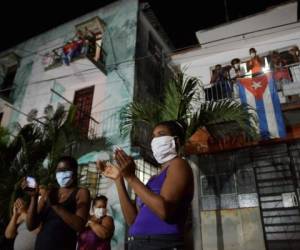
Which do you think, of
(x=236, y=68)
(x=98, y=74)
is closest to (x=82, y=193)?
(x=236, y=68)

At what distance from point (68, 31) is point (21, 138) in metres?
6.68

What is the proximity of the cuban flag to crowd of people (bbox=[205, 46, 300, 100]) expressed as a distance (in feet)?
3.10

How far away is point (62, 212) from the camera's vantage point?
211cm

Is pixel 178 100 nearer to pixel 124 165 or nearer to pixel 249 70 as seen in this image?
pixel 249 70

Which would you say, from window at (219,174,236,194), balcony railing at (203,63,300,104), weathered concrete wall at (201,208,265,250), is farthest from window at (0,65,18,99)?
weathered concrete wall at (201,208,265,250)

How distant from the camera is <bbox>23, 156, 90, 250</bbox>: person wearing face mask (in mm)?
2133

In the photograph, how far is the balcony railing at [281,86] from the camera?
22.4ft

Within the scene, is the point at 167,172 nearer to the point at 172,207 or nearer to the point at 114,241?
the point at 172,207

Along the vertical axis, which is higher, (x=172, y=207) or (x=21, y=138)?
(x=21, y=138)

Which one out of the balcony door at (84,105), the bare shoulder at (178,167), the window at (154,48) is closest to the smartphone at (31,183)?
the bare shoulder at (178,167)

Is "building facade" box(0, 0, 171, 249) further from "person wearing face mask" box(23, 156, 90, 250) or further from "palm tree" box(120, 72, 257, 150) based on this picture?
"person wearing face mask" box(23, 156, 90, 250)

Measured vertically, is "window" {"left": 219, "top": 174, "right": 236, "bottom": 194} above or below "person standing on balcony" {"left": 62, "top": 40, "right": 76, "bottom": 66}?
below

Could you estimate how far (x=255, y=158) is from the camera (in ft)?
21.8

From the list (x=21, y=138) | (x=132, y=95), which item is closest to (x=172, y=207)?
(x=21, y=138)
